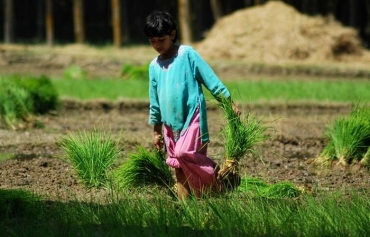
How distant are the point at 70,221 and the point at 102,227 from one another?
0.22m

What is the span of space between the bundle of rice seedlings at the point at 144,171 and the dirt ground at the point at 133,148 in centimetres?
17

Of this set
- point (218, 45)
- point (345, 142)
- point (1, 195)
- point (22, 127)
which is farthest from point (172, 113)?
point (218, 45)

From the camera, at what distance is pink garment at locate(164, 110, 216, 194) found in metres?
6.21

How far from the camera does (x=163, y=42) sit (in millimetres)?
6258

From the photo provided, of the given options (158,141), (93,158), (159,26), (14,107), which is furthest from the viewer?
(14,107)

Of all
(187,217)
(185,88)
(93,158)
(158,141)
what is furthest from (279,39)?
(187,217)

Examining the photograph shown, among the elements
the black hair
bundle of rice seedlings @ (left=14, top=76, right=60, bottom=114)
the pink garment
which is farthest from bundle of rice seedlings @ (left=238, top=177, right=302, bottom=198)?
bundle of rice seedlings @ (left=14, top=76, right=60, bottom=114)

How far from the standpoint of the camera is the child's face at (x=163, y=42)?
6.23 metres

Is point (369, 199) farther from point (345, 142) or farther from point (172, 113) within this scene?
point (345, 142)

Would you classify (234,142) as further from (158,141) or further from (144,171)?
(144,171)

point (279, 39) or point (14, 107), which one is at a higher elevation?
point (14, 107)

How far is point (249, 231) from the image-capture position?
16.4 feet

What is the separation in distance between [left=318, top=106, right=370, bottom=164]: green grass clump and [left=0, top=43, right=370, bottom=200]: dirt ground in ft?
0.38

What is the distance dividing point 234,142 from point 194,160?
27cm
